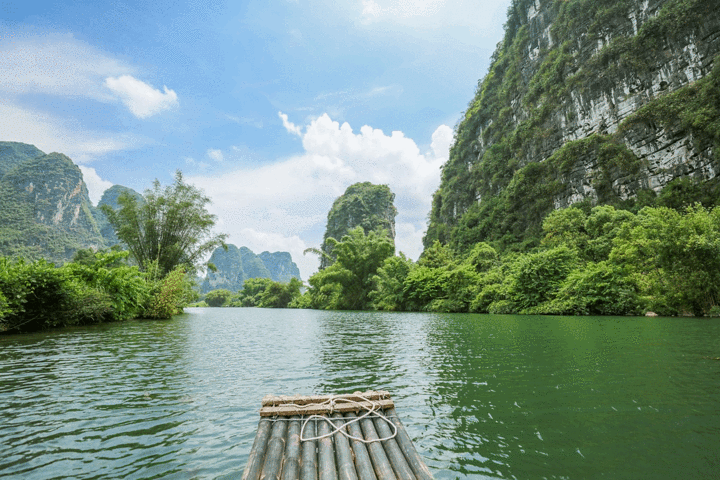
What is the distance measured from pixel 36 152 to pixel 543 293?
178 metres

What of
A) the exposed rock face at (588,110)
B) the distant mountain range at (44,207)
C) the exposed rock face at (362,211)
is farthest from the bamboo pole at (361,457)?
the exposed rock face at (362,211)

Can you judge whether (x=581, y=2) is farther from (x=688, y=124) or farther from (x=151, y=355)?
(x=151, y=355)

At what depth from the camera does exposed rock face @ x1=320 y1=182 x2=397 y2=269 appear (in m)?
112

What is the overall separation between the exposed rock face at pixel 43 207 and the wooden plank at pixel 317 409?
100912 millimetres

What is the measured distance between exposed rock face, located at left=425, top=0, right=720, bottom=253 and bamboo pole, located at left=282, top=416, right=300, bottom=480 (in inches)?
1583

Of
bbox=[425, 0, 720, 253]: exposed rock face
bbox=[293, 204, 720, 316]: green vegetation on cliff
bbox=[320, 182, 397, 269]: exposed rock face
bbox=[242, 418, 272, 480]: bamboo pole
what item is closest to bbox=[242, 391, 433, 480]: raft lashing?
bbox=[242, 418, 272, 480]: bamboo pole

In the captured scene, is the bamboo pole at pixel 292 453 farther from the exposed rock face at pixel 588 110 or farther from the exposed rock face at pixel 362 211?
the exposed rock face at pixel 362 211

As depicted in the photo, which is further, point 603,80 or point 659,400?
point 603,80

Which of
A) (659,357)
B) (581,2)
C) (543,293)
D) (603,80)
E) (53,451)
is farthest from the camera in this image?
(581,2)

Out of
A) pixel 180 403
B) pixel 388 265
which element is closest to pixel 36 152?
pixel 388 265

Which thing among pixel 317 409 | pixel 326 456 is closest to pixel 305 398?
pixel 317 409

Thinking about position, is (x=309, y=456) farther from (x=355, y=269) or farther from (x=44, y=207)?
(x=44, y=207)

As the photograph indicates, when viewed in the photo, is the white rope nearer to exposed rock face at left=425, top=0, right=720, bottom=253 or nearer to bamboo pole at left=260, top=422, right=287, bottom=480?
bamboo pole at left=260, top=422, right=287, bottom=480

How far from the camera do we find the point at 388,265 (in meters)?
43.3
